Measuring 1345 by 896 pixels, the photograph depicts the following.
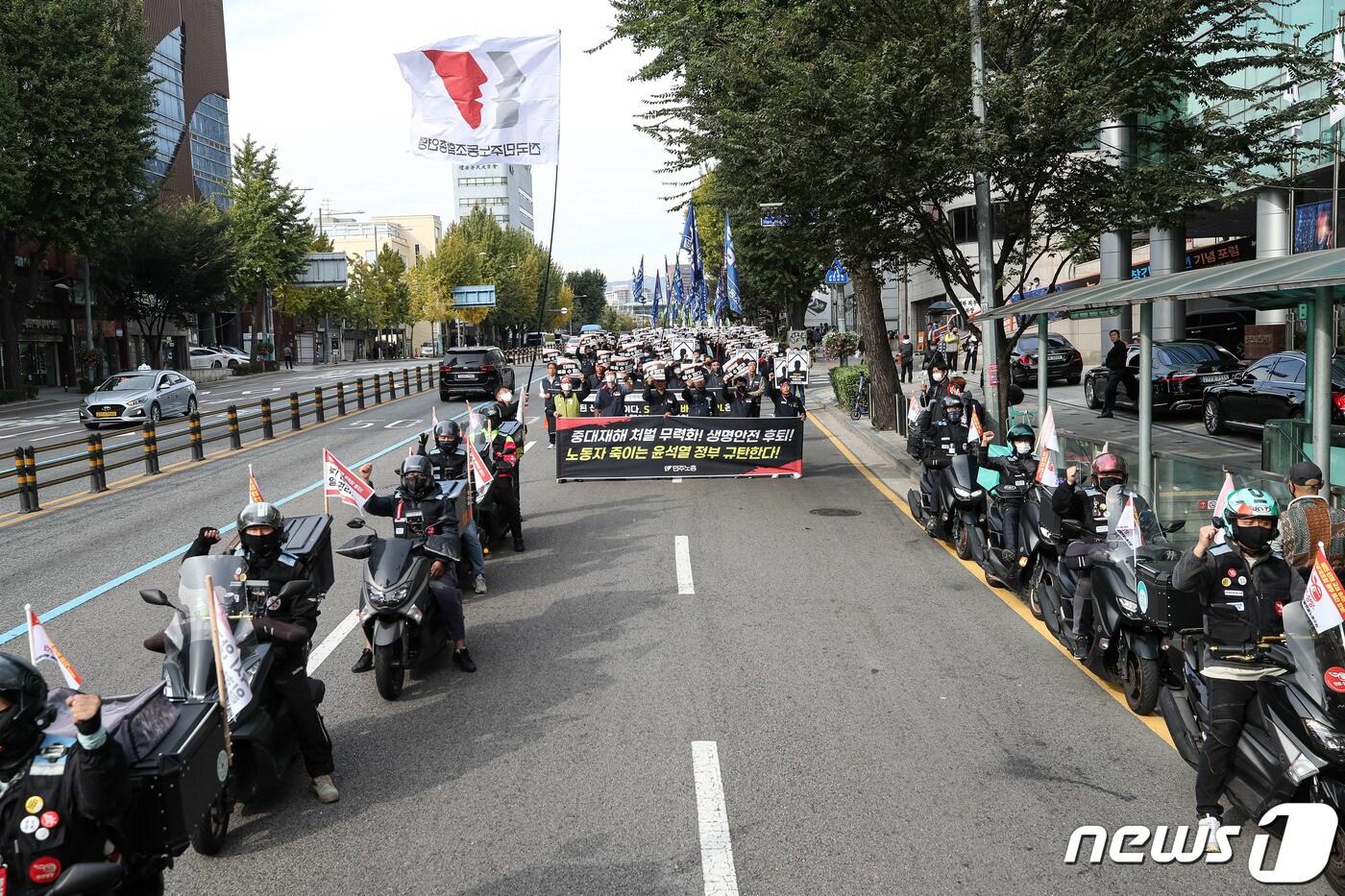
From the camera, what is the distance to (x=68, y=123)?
39.5 metres

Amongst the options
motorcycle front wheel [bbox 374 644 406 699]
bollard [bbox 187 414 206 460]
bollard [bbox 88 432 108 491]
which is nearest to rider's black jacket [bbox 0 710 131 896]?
motorcycle front wheel [bbox 374 644 406 699]

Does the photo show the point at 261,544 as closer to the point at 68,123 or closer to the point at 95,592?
the point at 95,592

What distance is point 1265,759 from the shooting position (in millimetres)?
4949

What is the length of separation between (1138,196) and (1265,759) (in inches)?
482

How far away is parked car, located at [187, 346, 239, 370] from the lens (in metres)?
67.8

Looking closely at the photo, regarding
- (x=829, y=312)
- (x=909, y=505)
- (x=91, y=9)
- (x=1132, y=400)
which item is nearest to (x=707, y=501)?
(x=909, y=505)

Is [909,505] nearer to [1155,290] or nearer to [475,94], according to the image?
[1155,290]

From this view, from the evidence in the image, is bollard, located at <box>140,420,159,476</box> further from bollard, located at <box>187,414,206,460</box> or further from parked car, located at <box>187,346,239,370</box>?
parked car, located at <box>187,346,239,370</box>

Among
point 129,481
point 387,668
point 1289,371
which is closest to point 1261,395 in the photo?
point 1289,371

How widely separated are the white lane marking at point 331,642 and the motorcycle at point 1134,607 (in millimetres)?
5418

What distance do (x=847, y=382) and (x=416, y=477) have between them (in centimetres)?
2033

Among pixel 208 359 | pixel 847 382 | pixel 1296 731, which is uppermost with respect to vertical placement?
pixel 208 359

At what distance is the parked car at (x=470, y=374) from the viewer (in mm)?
35438

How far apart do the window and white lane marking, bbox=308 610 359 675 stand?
52.3 ft
